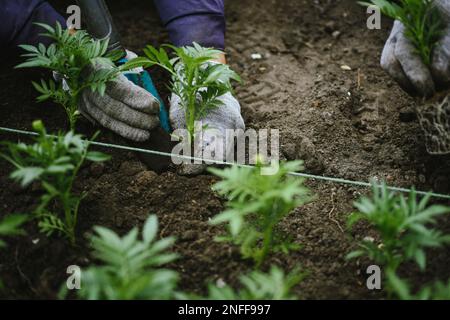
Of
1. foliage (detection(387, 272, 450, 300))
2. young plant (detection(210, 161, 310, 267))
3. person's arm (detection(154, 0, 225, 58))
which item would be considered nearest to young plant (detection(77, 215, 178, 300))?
young plant (detection(210, 161, 310, 267))

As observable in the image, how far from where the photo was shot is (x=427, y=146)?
6.07 ft

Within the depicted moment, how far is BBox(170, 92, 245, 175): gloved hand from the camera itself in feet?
6.61

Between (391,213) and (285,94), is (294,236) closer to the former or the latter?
(391,213)

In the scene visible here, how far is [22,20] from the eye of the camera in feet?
7.36

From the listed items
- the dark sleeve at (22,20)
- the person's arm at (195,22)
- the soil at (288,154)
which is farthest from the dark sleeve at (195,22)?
the dark sleeve at (22,20)

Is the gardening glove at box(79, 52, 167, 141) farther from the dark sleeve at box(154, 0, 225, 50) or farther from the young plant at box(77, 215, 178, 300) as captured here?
the young plant at box(77, 215, 178, 300)

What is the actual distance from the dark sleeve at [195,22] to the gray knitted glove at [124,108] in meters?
0.46

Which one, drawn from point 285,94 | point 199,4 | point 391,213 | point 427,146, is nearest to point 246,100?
point 285,94

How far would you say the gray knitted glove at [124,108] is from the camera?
6.69 ft

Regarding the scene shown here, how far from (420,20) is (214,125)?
89 cm

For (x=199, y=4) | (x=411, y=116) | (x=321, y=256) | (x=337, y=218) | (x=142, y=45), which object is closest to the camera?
(x=321, y=256)

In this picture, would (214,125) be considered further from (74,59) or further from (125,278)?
(125,278)

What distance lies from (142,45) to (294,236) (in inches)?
59.1

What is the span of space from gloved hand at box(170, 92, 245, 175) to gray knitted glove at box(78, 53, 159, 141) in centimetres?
11
